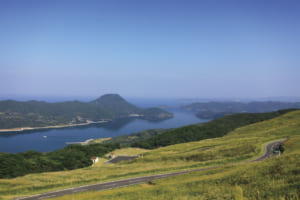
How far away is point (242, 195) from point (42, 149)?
566 ft

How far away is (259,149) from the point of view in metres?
36.1

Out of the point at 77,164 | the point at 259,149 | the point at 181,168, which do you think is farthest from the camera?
the point at 77,164

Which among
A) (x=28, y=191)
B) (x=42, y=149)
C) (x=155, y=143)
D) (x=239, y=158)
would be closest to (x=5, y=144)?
(x=42, y=149)

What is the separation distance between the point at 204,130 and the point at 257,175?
11250 cm

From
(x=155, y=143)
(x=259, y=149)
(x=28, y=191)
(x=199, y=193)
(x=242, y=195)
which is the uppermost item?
(x=242, y=195)

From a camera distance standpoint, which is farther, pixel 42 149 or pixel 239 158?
pixel 42 149

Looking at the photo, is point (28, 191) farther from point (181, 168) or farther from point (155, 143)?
point (155, 143)

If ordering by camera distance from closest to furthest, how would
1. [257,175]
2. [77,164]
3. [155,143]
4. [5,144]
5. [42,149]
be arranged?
[257,175] < [77,164] < [155,143] < [42,149] < [5,144]

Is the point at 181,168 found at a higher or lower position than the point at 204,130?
higher

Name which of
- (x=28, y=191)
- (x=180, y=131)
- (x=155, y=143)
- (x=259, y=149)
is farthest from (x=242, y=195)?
(x=180, y=131)

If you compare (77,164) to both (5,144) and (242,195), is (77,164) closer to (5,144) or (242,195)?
(242,195)

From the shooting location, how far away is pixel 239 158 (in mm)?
32750

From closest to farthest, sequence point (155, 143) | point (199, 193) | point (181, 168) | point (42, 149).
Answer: point (199, 193) → point (181, 168) → point (155, 143) → point (42, 149)

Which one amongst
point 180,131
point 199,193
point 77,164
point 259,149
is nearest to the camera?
point 199,193
